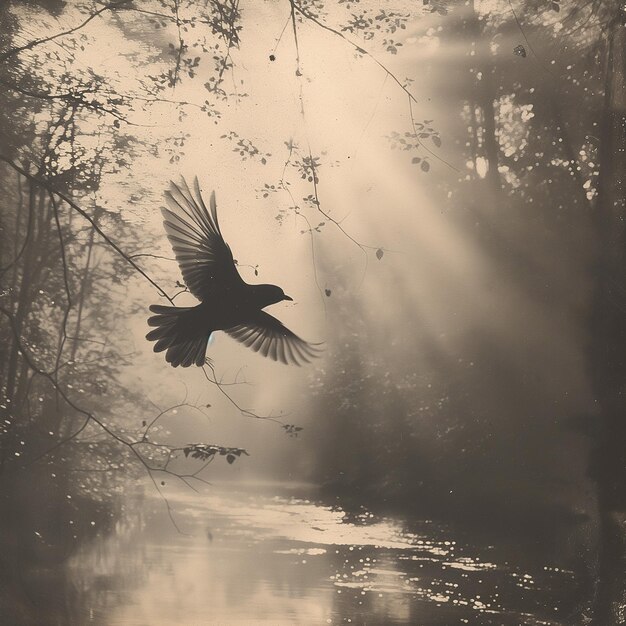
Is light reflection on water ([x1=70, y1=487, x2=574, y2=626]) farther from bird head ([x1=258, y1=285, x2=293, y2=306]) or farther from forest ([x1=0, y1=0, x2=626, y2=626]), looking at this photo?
bird head ([x1=258, y1=285, x2=293, y2=306])

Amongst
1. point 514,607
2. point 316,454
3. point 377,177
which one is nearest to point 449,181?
point 377,177

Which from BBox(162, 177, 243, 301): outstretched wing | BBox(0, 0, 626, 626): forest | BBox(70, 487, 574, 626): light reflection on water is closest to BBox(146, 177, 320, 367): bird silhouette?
BBox(162, 177, 243, 301): outstretched wing

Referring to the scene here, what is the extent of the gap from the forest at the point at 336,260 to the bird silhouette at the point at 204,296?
118 millimetres

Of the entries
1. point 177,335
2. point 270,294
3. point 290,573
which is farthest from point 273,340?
point 290,573

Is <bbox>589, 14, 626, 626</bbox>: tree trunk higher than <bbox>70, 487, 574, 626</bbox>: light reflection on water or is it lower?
higher

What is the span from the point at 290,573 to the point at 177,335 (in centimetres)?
67

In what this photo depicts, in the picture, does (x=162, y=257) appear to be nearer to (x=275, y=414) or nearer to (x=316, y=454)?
(x=275, y=414)

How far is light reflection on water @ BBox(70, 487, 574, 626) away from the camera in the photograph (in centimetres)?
156

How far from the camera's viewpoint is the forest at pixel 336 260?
1673mm

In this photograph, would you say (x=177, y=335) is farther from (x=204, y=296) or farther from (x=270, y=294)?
(x=270, y=294)

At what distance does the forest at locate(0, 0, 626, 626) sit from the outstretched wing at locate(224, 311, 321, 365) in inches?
1.5

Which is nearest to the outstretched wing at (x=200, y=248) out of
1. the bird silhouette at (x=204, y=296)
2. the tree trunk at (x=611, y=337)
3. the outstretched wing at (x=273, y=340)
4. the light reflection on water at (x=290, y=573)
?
the bird silhouette at (x=204, y=296)

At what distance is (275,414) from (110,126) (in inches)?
35.5

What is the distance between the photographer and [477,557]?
64.0 inches
